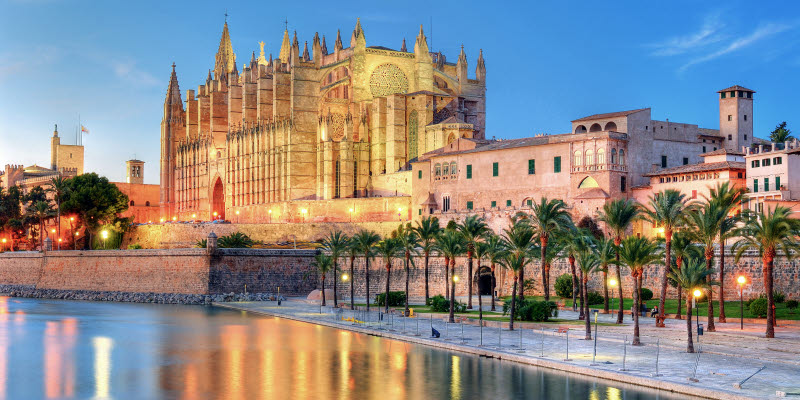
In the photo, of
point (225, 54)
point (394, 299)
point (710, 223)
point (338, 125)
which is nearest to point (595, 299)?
point (394, 299)

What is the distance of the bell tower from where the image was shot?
63.8m

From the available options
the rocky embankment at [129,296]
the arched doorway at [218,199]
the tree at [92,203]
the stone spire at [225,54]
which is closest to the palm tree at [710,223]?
the rocky embankment at [129,296]

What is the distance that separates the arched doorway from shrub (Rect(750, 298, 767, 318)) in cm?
6936

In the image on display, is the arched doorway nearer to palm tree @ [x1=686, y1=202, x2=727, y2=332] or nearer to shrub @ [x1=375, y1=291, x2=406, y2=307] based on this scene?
shrub @ [x1=375, y1=291, x2=406, y2=307]

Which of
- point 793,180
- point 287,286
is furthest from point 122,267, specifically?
point 793,180

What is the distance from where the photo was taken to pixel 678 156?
6134 cm

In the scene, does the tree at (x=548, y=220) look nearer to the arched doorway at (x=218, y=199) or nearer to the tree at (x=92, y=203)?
the tree at (x=92, y=203)

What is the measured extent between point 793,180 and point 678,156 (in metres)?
10.2

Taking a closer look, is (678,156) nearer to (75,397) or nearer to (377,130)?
(377,130)

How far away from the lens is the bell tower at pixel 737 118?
209ft

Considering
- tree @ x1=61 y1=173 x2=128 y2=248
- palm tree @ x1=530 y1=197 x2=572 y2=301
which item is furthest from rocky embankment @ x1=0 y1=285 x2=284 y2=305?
palm tree @ x1=530 y1=197 x2=572 y2=301

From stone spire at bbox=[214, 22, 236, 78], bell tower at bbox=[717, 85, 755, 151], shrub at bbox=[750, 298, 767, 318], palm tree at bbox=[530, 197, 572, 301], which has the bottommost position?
shrub at bbox=[750, 298, 767, 318]

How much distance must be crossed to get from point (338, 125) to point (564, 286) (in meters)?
39.7

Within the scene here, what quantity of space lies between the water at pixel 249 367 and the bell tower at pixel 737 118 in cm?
3462
